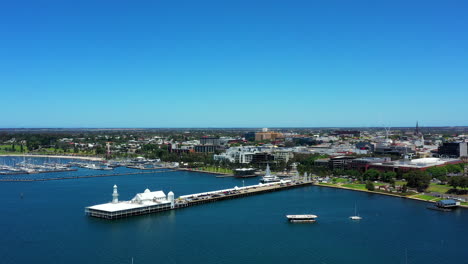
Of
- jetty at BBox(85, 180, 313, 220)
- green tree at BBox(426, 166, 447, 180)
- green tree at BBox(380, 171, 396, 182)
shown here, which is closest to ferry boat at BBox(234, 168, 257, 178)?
jetty at BBox(85, 180, 313, 220)

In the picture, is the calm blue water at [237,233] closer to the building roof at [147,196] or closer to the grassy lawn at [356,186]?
the building roof at [147,196]

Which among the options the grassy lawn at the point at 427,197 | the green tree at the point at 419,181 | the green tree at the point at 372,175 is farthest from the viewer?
the green tree at the point at 372,175

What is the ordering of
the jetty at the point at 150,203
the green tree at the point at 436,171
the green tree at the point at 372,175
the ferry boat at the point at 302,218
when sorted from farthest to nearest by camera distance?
the green tree at the point at 436,171
the green tree at the point at 372,175
the jetty at the point at 150,203
the ferry boat at the point at 302,218

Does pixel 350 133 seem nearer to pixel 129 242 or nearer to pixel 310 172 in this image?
pixel 310 172

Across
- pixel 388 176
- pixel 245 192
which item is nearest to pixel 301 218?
pixel 245 192

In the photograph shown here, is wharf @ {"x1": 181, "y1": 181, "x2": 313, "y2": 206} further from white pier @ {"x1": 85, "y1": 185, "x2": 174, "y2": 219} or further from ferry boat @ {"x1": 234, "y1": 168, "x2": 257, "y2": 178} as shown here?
ferry boat @ {"x1": 234, "y1": 168, "x2": 257, "y2": 178}

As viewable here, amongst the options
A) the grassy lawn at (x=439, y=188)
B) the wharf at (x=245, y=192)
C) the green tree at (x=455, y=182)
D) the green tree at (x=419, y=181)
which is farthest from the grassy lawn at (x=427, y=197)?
the wharf at (x=245, y=192)

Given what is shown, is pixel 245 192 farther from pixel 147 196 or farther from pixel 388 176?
pixel 388 176

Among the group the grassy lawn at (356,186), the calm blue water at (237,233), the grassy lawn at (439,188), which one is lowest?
the calm blue water at (237,233)
